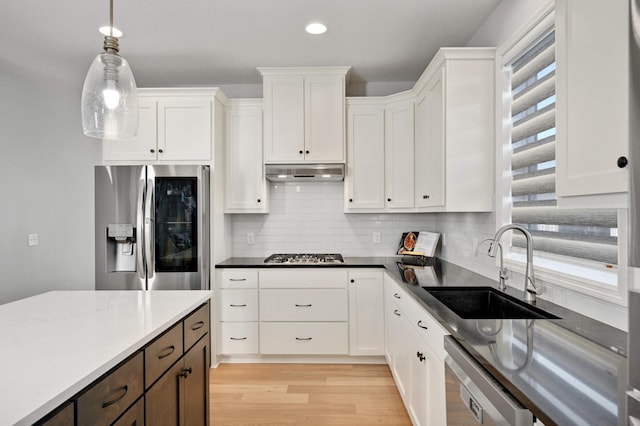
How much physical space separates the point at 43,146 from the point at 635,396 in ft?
15.2

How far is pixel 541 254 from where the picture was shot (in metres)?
1.95

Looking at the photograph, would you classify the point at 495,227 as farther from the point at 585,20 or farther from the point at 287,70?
the point at 287,70

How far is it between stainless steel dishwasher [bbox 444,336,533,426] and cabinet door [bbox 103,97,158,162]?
9.66 feet

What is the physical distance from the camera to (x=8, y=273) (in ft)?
11.0

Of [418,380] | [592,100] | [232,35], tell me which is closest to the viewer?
[592,100]

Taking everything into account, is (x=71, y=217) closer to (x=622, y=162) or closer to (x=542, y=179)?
(x=542, y=179)

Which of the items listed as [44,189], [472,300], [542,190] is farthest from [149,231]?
[542,190]

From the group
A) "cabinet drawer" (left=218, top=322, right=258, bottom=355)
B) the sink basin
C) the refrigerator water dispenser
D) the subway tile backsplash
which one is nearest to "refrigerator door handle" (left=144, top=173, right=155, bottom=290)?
the refrigerator water dispenser

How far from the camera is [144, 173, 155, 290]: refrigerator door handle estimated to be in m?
3.12

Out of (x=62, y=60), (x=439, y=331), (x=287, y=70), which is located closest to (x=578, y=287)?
(x=439, y=331)

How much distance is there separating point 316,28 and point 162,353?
2.33 metres

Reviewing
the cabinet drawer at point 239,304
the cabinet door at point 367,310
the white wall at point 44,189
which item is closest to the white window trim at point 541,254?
the cabinet door at point 367,310

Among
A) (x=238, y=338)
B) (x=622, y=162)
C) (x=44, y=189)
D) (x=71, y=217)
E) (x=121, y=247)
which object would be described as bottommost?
(x=238, y=338)

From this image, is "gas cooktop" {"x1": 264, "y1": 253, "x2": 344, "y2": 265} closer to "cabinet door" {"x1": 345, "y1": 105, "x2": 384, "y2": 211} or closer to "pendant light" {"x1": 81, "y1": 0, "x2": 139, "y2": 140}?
"cabinet door" {"x1": 345, "y1": 105, "x2": 384, "y2": 211}
